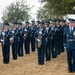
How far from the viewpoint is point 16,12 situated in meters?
32.6

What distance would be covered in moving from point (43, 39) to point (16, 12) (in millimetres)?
19953

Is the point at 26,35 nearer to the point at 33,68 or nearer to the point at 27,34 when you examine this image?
the point at 27,34

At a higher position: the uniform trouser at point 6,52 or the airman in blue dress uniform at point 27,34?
the airman in blue dress uniform at point 27,34

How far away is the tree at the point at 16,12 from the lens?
31819mm

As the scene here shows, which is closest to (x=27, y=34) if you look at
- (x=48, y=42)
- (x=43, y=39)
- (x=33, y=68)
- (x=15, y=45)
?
(x=15, y=45)

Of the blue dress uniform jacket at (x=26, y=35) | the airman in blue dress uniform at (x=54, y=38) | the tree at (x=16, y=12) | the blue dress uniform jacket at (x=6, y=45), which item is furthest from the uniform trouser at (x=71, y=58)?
the tree at (x=16, y=12)

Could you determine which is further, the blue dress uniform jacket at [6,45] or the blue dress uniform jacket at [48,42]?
the blue dress uniform jacket at [48,42]

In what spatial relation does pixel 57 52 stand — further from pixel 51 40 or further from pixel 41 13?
pixel 41 13

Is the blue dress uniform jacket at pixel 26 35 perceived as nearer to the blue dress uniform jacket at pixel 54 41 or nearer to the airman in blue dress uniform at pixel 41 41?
the blue dress uniform jacket at pixel 54 41

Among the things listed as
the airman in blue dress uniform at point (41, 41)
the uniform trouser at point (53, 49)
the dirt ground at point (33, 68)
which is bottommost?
the dirt ground at point (33, 68)

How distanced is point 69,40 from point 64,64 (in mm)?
2251

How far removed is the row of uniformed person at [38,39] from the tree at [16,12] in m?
13.5

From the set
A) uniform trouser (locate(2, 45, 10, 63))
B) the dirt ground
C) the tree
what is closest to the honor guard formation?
uniform trouser (locate(2, 45, 10, 63))

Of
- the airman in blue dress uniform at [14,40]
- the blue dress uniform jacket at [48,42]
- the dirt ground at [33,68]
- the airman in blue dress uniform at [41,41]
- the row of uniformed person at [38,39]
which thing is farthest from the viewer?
the airman in blue dress uniform at [14,40]
